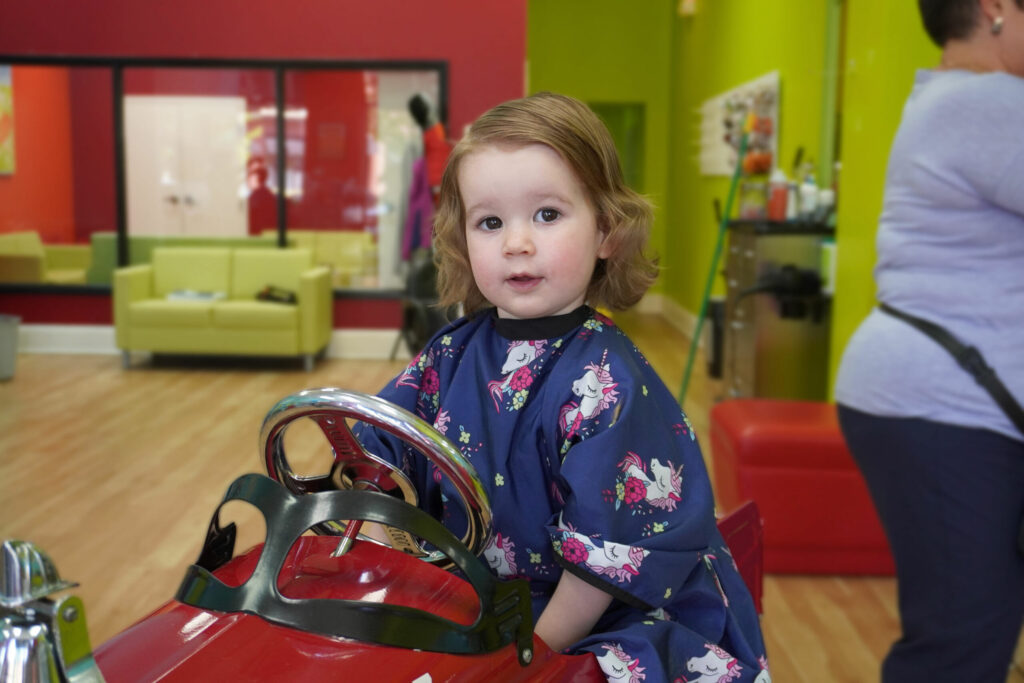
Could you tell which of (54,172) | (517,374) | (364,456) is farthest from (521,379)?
(54,172)

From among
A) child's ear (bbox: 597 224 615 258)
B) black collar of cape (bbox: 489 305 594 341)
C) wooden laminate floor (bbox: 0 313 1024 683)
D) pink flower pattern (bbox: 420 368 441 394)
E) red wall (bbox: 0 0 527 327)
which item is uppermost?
red wall (bbox: 0 0 527 327)

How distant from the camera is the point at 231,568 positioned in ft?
3.03

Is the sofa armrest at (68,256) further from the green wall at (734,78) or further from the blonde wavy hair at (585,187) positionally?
the blonde wavy hair at (585,187)

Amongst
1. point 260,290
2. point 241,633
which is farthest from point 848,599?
point 260,290

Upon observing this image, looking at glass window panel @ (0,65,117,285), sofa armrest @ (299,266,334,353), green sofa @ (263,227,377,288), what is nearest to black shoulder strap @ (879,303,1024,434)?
sofa armrest @ (299,266,334,353)

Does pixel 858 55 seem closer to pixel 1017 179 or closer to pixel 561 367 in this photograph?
pixel 1017 179

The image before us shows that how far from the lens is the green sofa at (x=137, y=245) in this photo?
761cm

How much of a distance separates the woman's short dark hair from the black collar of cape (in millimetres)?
651

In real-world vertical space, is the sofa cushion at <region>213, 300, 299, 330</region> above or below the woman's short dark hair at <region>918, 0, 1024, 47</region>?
below

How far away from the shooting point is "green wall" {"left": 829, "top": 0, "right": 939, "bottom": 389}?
3.48 metres

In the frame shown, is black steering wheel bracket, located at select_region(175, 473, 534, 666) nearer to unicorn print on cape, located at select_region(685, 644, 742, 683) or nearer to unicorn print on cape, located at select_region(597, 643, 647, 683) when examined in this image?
unicorn print on cape, located at select_region(597, 643, 647, 683)

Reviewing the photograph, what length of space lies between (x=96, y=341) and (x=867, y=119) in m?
5.97

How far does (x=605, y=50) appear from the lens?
10.7m

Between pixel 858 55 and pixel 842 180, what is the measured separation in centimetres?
48
